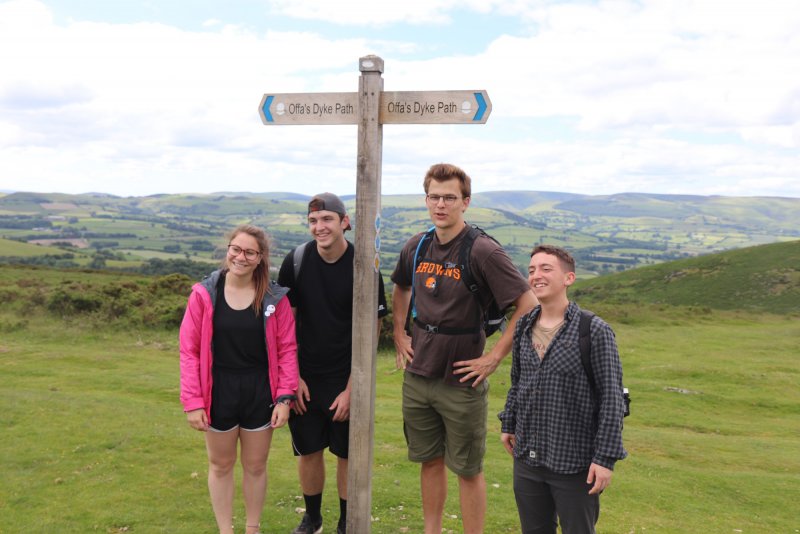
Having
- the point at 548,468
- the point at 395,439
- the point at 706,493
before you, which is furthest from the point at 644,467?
the point at 548,468

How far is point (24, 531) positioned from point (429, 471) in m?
4.47

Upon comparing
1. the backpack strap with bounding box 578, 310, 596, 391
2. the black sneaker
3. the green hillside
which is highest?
the backpack strap with bounding box 578, 310, 596, 391

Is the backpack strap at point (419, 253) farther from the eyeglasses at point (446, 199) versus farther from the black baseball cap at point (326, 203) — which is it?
the black baseball cap at point (326, 203)

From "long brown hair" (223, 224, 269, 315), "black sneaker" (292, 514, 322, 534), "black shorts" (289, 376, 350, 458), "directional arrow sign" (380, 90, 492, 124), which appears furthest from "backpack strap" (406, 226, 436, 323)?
"black sneaker" (292, 514, 322, 534)

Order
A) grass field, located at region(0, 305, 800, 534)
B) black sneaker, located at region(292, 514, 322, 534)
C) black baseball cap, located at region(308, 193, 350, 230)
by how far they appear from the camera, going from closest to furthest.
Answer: black baseball cap, located at region(308, 193, 350, 230), black sneaker, located at region(292, 514, 322, 534), grass field, located at region(0, 305, 800, 534)

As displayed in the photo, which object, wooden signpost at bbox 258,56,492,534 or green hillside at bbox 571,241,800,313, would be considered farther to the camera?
green hillside at bbox 571,241,800,313

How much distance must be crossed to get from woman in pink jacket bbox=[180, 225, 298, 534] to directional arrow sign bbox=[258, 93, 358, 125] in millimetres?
1039

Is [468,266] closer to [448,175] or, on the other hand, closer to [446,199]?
[446,199]

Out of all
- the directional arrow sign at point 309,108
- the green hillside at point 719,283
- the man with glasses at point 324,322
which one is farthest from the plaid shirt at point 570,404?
the green hillside at point 719,283

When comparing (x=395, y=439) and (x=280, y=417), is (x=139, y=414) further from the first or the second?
(x=280, y=417)

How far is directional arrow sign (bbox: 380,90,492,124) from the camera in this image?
458 cm

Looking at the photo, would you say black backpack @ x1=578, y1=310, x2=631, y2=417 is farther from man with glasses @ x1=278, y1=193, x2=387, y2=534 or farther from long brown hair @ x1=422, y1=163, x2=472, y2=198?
man with glasses @ x1=278, y1=193, x2=387, y2=534

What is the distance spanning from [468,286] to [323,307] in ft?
4.85

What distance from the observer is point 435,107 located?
471cm
